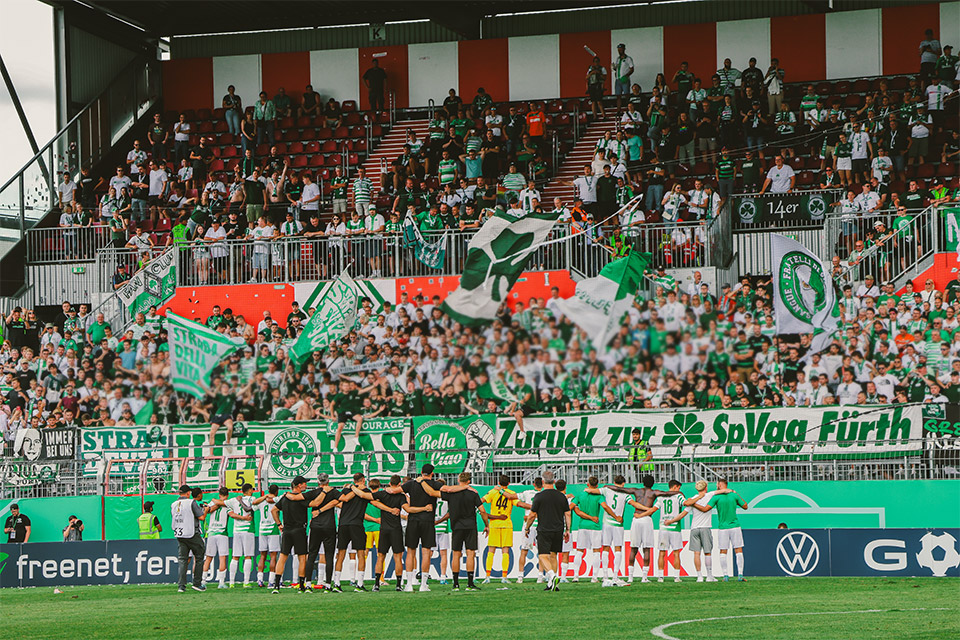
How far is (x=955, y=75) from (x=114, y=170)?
965 inches

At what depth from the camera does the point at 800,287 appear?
789 inches

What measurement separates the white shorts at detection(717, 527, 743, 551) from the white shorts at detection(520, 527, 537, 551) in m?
3.37

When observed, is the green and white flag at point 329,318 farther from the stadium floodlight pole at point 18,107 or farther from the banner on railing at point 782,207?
the stadium floodlight pole at point 18,107

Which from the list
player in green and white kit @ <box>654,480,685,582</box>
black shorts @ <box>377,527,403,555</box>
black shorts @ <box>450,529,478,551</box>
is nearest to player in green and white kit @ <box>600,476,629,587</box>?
player in green and white kit @ <box>654,480,685,582</box>

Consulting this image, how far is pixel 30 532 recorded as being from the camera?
2986 centimetres

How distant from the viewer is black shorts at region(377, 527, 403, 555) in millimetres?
24453

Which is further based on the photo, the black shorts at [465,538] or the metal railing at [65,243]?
the metal railing at [65,243]

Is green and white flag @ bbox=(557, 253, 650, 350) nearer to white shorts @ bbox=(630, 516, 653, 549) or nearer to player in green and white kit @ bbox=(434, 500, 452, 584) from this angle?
white shorts @ bbox=(630, 516, 653, 549)

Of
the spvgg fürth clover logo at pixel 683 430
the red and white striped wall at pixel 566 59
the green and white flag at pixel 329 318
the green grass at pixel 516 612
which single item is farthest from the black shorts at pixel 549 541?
the red and white striped wall at pixel 566 59

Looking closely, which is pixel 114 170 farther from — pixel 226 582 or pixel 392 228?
pixel 226 582

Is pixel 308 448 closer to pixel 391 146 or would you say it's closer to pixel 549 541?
pixel 549 541

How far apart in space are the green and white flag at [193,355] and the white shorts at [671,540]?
431 inches

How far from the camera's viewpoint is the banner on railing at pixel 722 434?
2670cm

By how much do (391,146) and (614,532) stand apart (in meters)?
20.4
